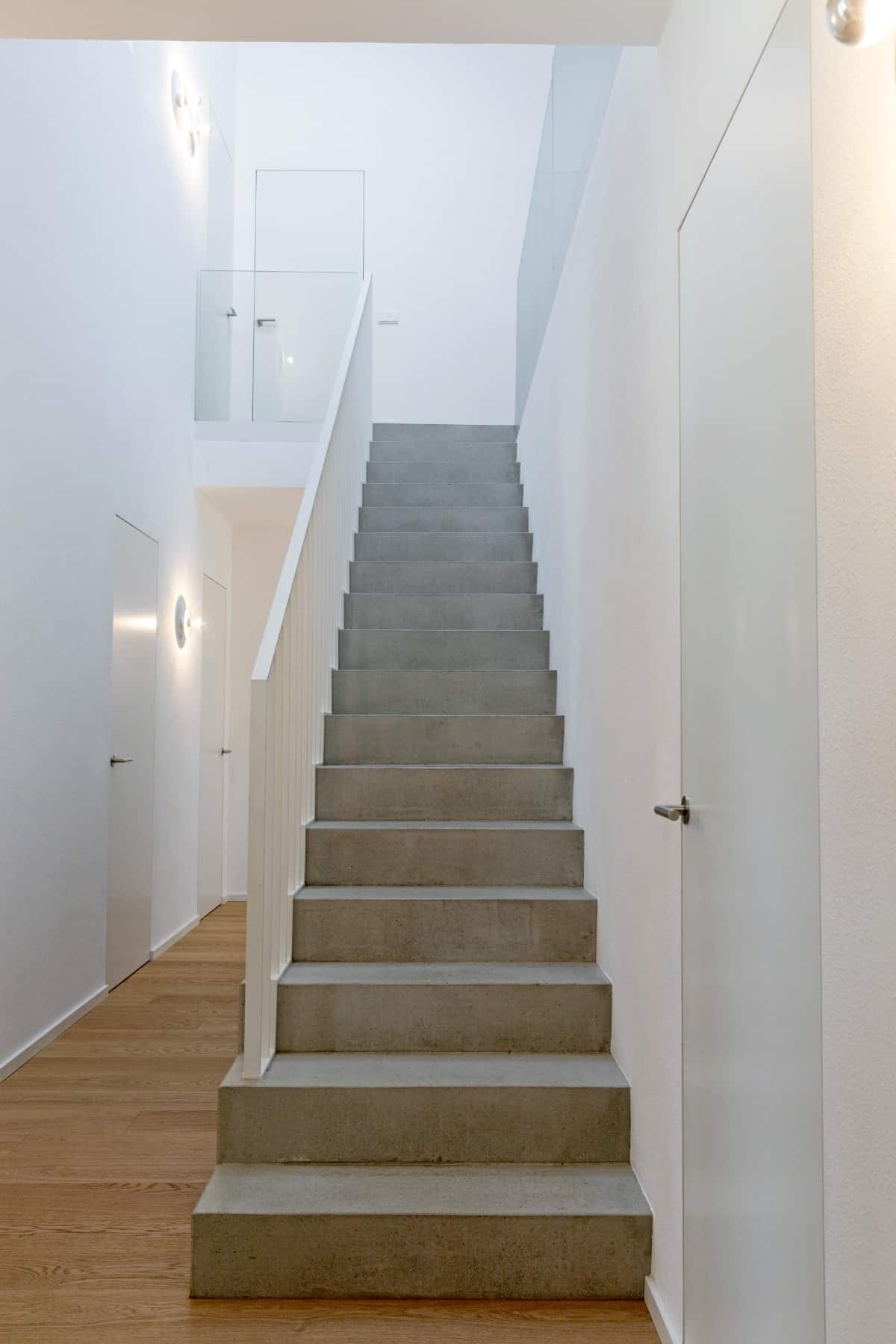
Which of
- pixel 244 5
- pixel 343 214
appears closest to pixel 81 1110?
pixel 244 5

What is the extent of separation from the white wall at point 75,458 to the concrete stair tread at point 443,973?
126cm

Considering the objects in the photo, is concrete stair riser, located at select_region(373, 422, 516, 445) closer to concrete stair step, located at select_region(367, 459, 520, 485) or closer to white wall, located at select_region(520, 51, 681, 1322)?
concrete stair step, located at select_region(367, 459, 520, 485)

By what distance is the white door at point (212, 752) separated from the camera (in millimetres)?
6309

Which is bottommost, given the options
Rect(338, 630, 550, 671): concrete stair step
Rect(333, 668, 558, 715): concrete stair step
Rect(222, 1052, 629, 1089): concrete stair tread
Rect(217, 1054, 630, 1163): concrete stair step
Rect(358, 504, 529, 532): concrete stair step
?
Rect(217, 1054, 630, 1163): concrete stair step

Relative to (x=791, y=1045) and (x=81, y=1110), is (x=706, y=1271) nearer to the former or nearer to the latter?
(x=791, y=1045)

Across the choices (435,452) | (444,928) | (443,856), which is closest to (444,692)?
(443,856)

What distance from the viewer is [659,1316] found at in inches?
78.2

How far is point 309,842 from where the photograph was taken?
3082 millimetres

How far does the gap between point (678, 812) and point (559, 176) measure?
316cm

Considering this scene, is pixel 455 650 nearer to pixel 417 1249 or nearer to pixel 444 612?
pixel 444 612

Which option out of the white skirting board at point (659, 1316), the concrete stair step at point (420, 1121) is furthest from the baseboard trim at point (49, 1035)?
the white skirting board at point (659, 1316)

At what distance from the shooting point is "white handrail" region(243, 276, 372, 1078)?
2348mm

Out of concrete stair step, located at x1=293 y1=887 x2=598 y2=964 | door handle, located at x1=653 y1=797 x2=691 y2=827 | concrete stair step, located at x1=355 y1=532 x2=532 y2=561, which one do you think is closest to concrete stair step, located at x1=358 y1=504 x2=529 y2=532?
concrete stair step, located at x1=355 y1=532 x2=532 y2=561

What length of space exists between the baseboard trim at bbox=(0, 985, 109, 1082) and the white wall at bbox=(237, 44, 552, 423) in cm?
491
